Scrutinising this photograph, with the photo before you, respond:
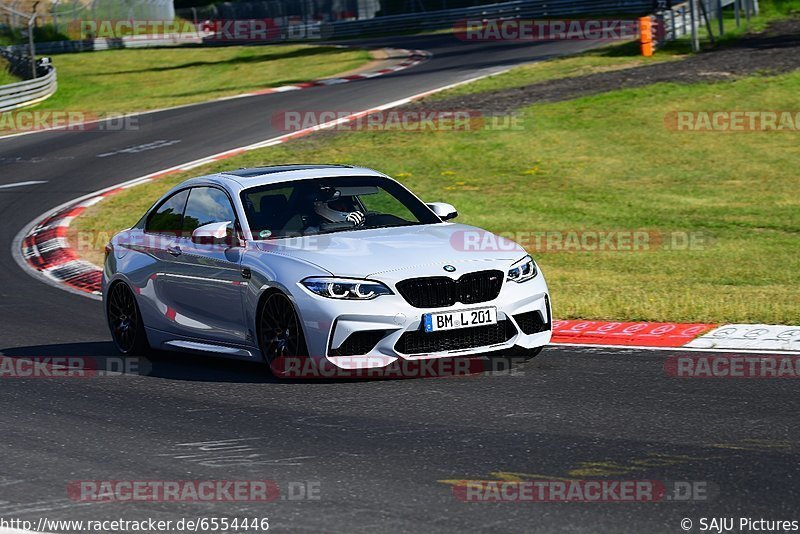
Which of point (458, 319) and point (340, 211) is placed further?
point (340, 211)

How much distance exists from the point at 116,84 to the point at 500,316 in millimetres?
38492

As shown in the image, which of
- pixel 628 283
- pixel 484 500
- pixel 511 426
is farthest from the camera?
pixel 628 283

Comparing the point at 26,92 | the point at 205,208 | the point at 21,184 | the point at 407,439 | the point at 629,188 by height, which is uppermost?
the point at 205,208

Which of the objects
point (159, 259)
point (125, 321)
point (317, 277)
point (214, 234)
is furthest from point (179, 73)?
point (317, 277)

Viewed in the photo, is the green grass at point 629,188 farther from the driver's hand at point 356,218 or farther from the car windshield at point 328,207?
the driver's hand at point 356,218

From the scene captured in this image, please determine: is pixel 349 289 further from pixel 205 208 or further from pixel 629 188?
pixel 629 188

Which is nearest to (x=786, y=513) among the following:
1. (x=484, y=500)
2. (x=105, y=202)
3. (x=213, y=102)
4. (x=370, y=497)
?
(x=484, y=500)

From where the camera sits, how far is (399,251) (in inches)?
354

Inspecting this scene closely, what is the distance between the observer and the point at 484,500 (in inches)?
231

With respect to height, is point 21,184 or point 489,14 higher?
point 489,14

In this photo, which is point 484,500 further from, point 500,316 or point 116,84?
point 116,84

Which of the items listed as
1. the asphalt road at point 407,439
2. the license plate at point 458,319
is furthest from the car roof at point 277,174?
the license plate at point 458,319

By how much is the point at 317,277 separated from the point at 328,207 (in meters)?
1.31

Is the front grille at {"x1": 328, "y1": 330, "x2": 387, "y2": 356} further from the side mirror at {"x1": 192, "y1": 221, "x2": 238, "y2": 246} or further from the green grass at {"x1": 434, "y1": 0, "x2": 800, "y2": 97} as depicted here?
the green grass at {"x1": 434, "y1": 0, "x2": 800, "y2": 97}
